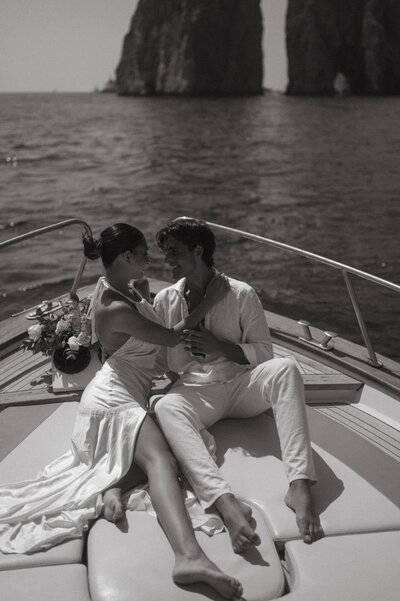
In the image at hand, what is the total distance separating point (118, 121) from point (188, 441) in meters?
52.7

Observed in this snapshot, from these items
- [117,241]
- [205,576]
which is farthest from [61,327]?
[205,576]

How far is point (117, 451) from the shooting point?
2.61 meters

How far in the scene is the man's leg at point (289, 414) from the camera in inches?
95.2

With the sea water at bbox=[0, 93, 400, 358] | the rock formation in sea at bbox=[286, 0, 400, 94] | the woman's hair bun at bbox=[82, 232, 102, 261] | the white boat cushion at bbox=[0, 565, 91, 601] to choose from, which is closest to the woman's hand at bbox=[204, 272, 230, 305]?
the woman's hair bun at bbox=[82, 232, 102, 261]

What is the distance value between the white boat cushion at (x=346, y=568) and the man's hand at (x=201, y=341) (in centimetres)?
102

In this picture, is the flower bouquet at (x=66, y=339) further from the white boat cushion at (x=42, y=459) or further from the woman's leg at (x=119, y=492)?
the woman's leg at (x=119, y=492)

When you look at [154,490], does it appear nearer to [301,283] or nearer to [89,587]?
[89,587]

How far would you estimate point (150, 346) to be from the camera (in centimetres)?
306

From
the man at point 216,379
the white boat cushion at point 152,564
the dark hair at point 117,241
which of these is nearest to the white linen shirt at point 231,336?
the man at point 216,379

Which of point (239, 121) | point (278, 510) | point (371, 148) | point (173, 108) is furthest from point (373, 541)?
point (173, 108)

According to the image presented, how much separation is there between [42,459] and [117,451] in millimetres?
465

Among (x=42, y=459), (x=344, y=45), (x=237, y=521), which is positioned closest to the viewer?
(x=237, y=521)

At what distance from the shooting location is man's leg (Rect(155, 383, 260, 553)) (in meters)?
2.30

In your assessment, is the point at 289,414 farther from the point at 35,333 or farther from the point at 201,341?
the point at 35,333
